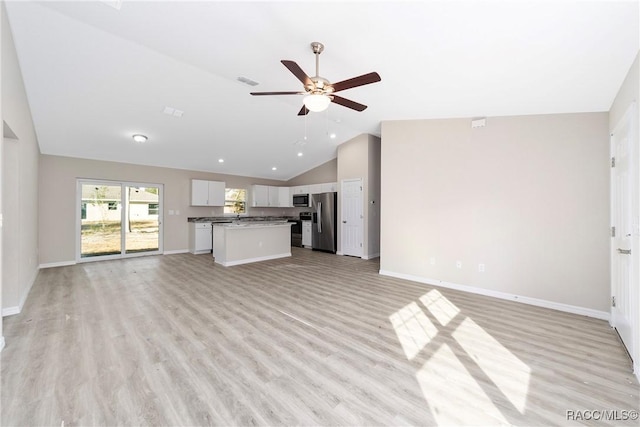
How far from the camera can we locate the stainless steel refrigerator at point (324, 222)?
23.7ft

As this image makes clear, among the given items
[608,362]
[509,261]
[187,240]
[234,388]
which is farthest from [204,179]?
[608,362]

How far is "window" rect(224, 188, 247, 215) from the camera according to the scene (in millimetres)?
8328

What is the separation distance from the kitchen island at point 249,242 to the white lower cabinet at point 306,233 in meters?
1.47

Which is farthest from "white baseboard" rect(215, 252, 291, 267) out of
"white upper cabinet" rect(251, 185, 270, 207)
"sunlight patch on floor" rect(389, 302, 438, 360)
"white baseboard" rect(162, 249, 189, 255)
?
"sunlight patch on floor" rect(389, 302, 438, 360)

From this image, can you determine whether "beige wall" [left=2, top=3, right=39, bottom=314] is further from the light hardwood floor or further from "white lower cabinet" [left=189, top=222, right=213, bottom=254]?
"white lower cabinet" [left=189, top=222, right=213, bottom=254]

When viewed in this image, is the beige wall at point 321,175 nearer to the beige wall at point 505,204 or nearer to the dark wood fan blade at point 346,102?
the beige wall at point 505,204

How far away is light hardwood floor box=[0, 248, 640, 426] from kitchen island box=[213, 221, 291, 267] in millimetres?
1910

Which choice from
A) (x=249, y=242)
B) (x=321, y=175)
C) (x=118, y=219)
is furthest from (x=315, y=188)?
(x=118, y=219)

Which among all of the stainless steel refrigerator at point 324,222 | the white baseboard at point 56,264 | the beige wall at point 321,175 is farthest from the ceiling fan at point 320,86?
the white baseboard at point 56,264

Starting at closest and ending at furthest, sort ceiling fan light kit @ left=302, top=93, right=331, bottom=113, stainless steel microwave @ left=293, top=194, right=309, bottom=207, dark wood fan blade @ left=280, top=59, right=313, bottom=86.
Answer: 1. dark wood fan blade @ left=280, top=59, right=313, bottom=86
2. ceiling fan light kit @ left=302, top=93, right=331, bottom=113
3. stainless steel microwave @ left=293, top=194, right=309, bottom=207

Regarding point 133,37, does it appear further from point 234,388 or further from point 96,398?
point 234,388

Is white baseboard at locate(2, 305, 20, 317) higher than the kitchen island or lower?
lower

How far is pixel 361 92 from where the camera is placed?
3811 millimetres

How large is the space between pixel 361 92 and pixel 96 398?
13.9 ft
